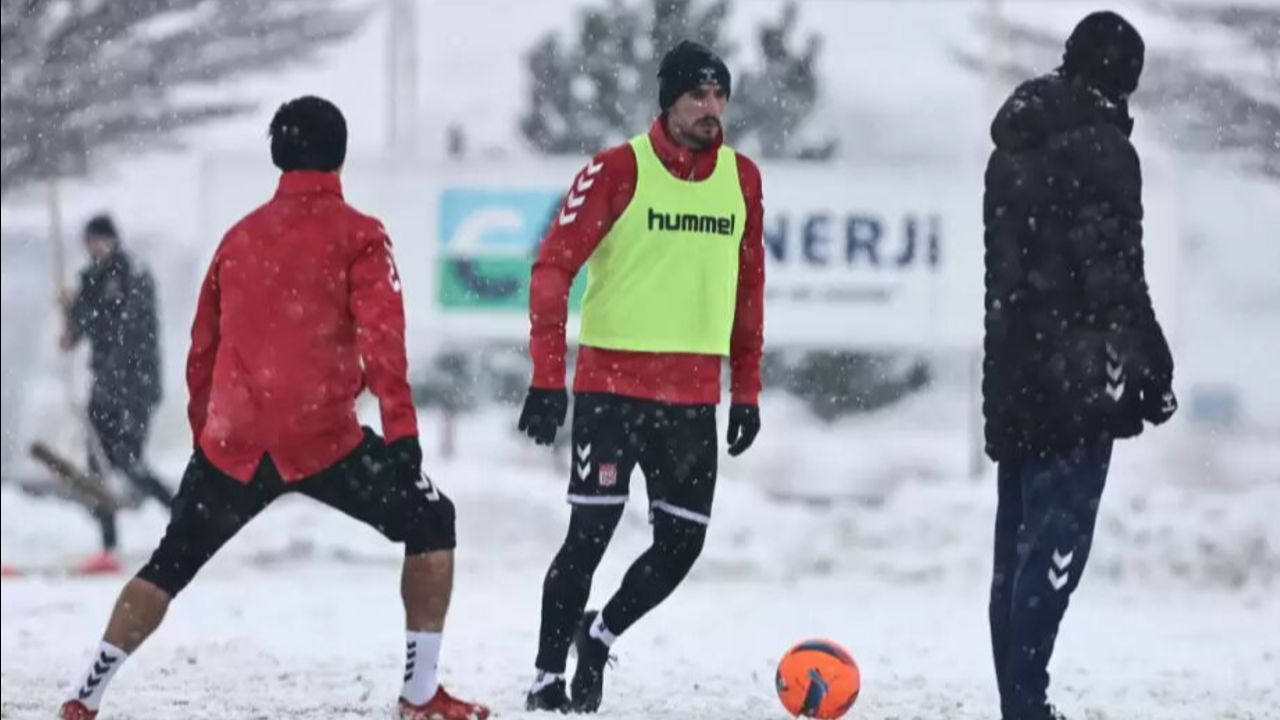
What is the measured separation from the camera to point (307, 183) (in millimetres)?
6414

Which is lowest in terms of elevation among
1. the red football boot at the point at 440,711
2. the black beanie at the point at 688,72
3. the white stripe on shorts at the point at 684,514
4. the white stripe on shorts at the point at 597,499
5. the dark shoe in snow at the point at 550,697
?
the dark shoe in snow at the point at 550,697

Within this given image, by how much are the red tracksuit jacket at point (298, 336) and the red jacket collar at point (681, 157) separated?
89 centimetres

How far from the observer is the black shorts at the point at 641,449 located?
6797mm

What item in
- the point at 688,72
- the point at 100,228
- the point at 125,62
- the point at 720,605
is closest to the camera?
the point at 688,72

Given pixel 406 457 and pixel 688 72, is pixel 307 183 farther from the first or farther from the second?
pixel 688 72

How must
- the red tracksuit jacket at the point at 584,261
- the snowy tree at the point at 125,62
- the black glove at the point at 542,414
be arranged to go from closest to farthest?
the black glove at the point at 542,414 → the red tracksuit jacket at the point at 584,261 → the snowy tree at the point at 125,62

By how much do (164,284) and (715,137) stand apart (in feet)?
185

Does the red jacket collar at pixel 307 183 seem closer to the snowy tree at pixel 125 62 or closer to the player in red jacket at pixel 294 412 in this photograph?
the player in red jacket at pixel 294 412

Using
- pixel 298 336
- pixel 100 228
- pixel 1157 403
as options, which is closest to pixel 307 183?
pixel 298 336

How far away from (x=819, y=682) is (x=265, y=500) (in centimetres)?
173

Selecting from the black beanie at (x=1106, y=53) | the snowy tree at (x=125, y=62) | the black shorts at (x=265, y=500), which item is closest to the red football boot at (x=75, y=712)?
the black shorts at (x=265, y=500)

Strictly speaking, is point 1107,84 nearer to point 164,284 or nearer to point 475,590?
point 475,590

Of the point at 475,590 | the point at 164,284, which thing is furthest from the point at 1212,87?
the point at 164,284

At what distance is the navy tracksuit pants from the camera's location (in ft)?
20.5
